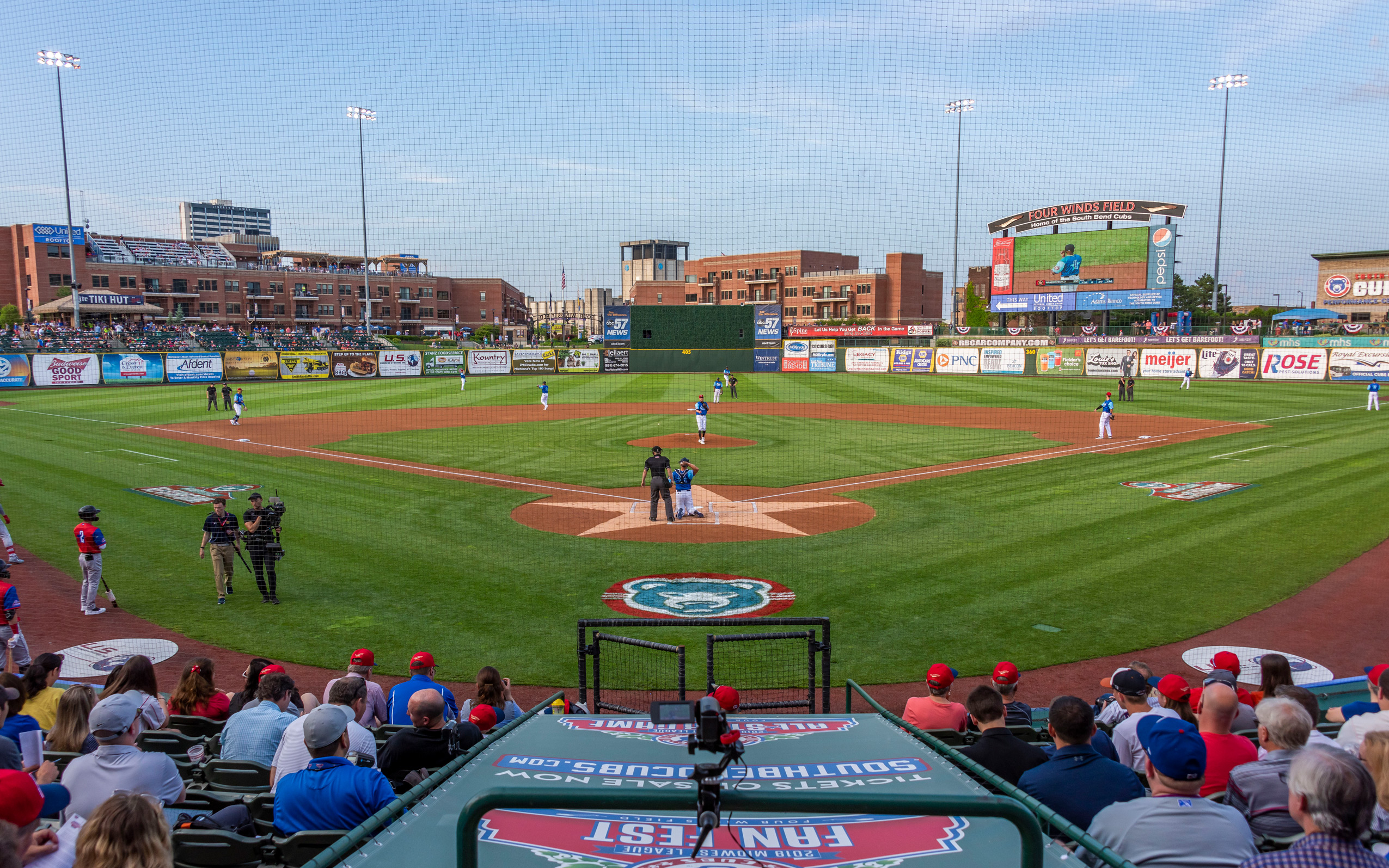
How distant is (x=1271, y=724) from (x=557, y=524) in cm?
1317

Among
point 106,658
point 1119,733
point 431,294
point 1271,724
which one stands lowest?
point 106,658

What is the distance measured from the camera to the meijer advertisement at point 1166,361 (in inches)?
1992

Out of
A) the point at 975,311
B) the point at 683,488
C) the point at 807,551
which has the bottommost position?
the point at 807,551

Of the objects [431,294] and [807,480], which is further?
[431,294]

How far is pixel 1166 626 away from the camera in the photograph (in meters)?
10.7

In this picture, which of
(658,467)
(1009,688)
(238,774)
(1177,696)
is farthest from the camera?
(658,467)

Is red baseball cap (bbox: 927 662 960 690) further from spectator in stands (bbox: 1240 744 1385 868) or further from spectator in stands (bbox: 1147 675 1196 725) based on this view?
spectator in stands (bbox: 1240 744 1385 868)

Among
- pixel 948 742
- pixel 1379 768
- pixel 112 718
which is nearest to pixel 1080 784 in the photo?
pixel 1379 768

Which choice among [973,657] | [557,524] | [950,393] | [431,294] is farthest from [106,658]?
[431,294]

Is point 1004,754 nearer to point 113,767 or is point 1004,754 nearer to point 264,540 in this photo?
point 113,767

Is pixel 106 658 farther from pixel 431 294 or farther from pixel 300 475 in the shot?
pixel 431 294

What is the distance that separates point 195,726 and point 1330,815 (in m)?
7.14

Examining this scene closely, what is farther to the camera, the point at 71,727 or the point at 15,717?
the point at 15,717

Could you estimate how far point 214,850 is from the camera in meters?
3.73
